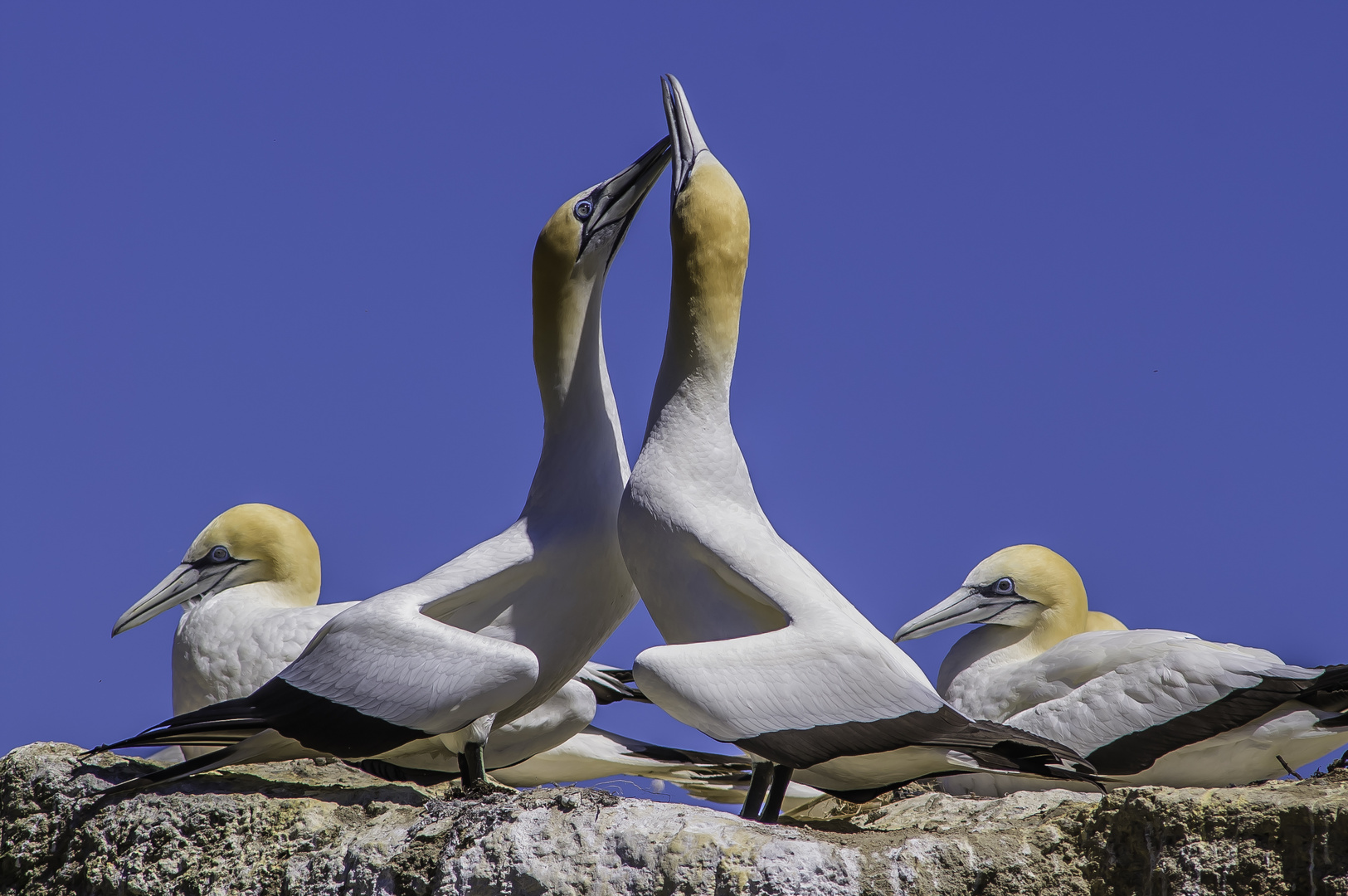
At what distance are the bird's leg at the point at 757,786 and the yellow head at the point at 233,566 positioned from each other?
373 cm

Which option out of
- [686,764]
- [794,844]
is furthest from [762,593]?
[686,764]

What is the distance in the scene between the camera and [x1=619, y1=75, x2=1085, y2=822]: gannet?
4863mm

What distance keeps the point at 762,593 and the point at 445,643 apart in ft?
3.77

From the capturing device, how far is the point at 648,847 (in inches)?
178

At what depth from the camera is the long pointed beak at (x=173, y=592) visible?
827 cm

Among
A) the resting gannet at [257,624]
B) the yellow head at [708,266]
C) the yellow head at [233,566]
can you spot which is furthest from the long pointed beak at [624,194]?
the yellow head at [233,566]

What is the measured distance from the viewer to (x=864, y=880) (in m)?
4.40

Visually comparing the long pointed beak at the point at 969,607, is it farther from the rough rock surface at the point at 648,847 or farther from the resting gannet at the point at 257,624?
the rough rock surface at the point at 648,847

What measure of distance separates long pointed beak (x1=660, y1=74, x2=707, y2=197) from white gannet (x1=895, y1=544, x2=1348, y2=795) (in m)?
3.23

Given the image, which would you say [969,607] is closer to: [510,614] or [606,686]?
[606,686]

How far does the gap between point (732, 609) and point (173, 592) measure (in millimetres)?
4148

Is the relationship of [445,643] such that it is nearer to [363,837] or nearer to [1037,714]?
[363,837]

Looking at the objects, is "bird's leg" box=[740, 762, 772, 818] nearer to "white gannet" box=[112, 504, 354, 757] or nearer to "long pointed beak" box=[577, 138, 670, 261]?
"long pointed beak" box=[577, 138, 670, 261]

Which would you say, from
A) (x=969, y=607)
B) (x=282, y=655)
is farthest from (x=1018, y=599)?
(x=282, y=655)
